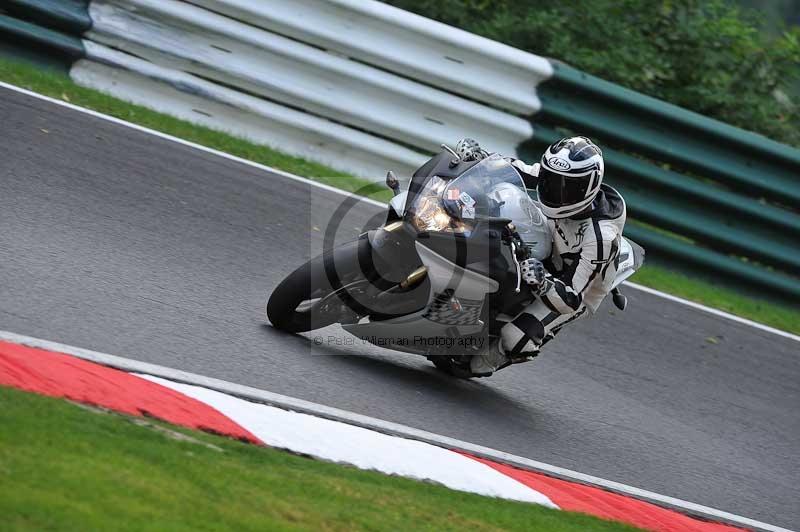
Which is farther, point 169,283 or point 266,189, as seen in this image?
point 266,189

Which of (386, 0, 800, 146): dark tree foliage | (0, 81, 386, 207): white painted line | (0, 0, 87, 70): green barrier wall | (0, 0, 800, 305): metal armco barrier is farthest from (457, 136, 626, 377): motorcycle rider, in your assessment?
(386, 0, 800, 146): dark tree foliage

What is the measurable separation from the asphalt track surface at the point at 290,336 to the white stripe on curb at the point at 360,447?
35 centimetres

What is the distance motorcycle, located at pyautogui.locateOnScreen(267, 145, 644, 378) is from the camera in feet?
18.0

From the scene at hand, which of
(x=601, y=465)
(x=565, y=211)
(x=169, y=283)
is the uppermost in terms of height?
(x=565, y=211)

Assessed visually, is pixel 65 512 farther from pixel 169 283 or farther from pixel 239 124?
pixel 239 124

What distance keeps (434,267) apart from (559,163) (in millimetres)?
808

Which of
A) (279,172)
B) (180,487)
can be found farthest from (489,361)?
(279,172)

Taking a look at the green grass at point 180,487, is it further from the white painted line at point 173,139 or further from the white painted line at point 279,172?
the white painted line at point 173,139

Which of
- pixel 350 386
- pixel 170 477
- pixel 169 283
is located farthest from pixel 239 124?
pixel 170 477

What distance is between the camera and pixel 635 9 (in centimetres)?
1120

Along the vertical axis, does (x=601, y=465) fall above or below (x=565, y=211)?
below

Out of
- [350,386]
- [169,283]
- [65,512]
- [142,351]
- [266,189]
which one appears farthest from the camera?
[266,189]

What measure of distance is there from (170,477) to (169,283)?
2457 millimetres

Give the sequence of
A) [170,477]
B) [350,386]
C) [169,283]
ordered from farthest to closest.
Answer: [169,283] → [350,386] → [170,477]
